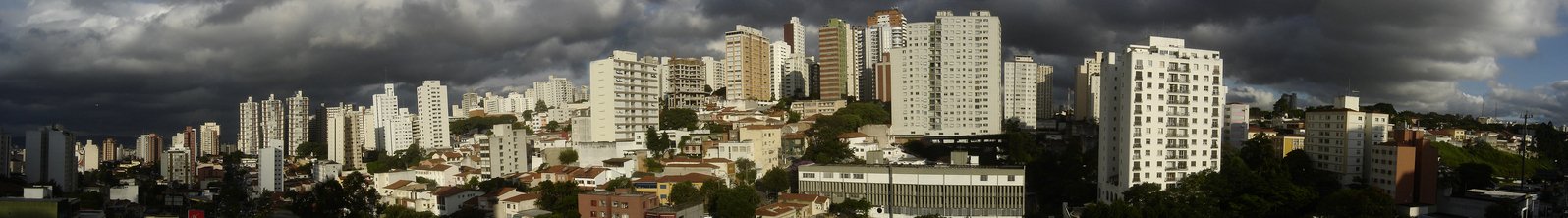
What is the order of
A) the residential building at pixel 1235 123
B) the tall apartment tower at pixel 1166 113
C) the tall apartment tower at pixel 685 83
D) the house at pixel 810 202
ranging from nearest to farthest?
the tall apartment tower at pixel 1166 113
the house at pixel 810 202
the residential building at pixel 1235 123
the tall apartment tower at pixel 685 83

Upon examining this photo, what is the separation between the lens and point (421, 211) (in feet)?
98.9

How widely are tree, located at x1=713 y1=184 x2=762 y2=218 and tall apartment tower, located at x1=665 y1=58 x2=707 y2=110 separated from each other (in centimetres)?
2519

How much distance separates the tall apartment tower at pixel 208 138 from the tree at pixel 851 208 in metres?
57.9

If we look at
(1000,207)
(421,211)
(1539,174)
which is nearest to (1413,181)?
(1000,207)

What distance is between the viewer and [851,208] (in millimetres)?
27875

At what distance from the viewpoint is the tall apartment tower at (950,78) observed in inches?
1725

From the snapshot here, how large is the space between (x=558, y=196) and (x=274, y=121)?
47.8 metres

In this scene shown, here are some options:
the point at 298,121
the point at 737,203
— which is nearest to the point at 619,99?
the point at 737,203

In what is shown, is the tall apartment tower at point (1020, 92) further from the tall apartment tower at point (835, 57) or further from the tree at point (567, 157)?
the tree at point (567, 157)

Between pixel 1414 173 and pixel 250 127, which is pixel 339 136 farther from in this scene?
pixel 1414 173

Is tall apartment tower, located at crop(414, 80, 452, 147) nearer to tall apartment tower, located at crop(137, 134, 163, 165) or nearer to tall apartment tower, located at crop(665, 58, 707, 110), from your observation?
tall apartment tower, located at crop(665, 58, 707, 110)

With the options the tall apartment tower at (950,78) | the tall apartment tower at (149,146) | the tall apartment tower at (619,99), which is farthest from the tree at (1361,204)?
the tall apartment tower at (149,146)

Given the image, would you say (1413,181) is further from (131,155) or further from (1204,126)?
(131,155)

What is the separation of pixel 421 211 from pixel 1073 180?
17915 millimetres
